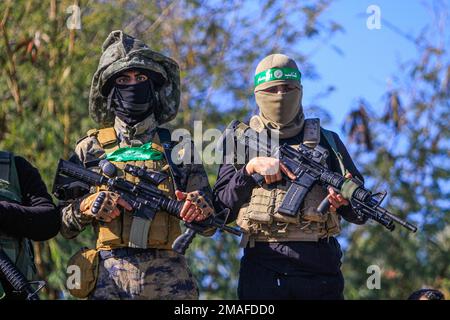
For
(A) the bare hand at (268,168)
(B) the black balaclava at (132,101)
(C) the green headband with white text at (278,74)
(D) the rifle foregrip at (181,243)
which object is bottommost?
(D) the rifle foregrip at (181,243)

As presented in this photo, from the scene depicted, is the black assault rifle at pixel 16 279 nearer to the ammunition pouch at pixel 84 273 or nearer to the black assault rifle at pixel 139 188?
the ammunition pouch at pixel 84 273

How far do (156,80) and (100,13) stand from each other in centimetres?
497

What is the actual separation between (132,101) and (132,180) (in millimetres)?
492

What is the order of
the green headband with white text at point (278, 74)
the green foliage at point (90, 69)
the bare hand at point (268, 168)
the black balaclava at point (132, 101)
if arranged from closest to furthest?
the bare hand at point (268, 168) < the black balaclava at point (132, 101) < the green headband with white text at point (278, 74) < the green foliage at point (90, 69)

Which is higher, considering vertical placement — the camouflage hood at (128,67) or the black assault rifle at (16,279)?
the camouflage hood at (128,67)

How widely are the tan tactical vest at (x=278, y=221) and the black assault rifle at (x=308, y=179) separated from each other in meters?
0.07

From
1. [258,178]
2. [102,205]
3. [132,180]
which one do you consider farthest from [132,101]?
[258,178]

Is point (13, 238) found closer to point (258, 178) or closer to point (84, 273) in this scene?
point (84, 273)

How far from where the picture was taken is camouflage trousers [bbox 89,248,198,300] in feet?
20.5

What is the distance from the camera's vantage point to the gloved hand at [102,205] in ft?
20.1

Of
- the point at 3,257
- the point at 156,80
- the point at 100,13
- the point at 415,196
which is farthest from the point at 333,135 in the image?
the point at 415,196

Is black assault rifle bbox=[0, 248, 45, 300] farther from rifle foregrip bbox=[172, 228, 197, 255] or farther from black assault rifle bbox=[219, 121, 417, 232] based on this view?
black assault rifle bbox=[219, 121, 417, 232]

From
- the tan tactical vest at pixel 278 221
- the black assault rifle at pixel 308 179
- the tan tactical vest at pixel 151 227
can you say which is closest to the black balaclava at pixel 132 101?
the tan tactical vest at pixel 151 227

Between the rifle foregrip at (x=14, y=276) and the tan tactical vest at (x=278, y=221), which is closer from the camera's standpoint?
the rifle foregrip at (x=14, y=276)
